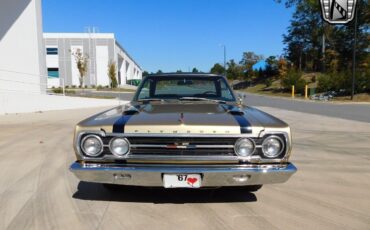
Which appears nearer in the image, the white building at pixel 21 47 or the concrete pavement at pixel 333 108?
the concrete pavement at pixel 333 108

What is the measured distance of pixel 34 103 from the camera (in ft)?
52.0

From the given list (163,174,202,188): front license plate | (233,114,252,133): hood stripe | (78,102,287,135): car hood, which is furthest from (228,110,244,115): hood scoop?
(163,174,202,188): front license plate

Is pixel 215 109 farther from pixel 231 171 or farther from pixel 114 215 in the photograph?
pixel 114 215

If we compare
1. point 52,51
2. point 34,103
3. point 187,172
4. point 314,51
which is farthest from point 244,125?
point 52,51

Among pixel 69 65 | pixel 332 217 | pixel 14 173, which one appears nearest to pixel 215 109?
pixel 332 217

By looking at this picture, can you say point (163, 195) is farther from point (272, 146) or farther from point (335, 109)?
point (335, 109)

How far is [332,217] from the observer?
3865 mm

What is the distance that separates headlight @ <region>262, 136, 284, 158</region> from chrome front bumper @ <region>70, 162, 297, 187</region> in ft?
0.41

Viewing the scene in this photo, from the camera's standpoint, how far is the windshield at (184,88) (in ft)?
18.0

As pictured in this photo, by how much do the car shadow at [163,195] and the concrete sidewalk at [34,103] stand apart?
442 inches

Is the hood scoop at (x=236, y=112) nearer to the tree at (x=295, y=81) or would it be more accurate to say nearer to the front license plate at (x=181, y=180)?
the front license plate at (x=181, y=180)

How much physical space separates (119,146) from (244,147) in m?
1.20

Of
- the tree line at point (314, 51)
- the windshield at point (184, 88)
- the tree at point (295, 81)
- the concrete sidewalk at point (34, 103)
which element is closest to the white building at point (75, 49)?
the tree line at point (314, 51)

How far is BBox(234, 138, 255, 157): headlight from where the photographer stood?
146 inches
